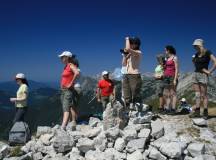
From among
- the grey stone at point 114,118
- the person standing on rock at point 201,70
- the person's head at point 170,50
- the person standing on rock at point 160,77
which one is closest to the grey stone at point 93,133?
the grey stone at point 114,118

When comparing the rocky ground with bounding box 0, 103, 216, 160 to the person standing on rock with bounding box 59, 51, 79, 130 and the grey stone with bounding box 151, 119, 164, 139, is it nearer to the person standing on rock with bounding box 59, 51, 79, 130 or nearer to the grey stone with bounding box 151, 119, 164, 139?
the grey stone with bounding box 151, 119, 164, 139

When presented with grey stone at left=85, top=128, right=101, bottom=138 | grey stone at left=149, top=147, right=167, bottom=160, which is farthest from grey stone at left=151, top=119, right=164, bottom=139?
grey stone at left=85, top=128, right=101, bottom=138

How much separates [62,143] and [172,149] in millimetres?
3997

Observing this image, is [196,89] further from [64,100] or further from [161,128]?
[64,100]

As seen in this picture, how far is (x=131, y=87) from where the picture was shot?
14398mm

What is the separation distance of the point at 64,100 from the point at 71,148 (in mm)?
2083

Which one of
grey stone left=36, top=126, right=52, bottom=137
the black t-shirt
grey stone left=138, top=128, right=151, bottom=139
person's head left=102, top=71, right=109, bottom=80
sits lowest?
grey stone left=36, top=126, right=52, bottom=137

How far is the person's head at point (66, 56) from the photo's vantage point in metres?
14.5

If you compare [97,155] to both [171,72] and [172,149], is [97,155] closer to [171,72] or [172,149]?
[172,149]

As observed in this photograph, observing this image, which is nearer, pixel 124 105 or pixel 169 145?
pixel 169 145

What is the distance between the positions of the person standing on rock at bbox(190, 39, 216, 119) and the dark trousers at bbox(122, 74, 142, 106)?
92.5 inches

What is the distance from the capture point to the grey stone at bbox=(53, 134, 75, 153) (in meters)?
13.4

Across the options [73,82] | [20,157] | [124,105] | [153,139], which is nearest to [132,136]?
[153,139]

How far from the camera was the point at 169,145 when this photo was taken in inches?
475
